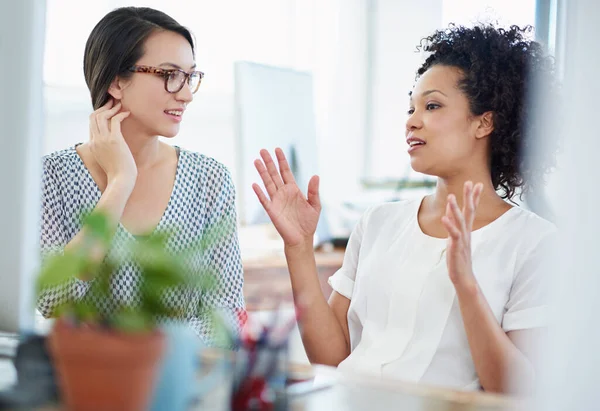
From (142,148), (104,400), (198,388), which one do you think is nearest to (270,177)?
(142,148)

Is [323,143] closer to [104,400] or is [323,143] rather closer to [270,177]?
[270,177]

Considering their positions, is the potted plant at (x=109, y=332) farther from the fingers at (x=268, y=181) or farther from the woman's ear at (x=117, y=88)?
the woman's ear at (x=117, y=88)

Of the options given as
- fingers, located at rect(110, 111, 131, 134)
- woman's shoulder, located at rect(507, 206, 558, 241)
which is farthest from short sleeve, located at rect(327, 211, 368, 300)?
fingers, located at rect(110, 111, 131, 134)

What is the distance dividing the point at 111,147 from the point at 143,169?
135 mm

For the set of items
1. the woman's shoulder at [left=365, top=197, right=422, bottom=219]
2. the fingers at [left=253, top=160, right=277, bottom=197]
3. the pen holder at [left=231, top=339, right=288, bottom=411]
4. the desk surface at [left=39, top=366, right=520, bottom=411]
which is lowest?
the desk surface at [left=39, top=366, right=520, bottom=411]

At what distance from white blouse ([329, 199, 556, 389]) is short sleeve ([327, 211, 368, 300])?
4 cm

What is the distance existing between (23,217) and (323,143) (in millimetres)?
2845

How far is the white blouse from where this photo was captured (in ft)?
4.84

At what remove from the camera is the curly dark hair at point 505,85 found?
1.70 metres

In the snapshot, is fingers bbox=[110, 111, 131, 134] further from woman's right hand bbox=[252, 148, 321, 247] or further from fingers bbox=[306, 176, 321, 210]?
fingers bbox=[306, 176, 321, 210]

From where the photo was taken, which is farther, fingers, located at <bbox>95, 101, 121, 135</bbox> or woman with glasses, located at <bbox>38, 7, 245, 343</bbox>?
fingers, located at <bbox>95, 101, 121, 135</bbox>

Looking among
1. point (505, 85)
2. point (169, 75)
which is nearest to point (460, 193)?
point (505, 85)

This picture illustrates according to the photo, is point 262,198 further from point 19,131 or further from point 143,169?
point 19,131

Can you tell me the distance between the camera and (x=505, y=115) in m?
1.71
